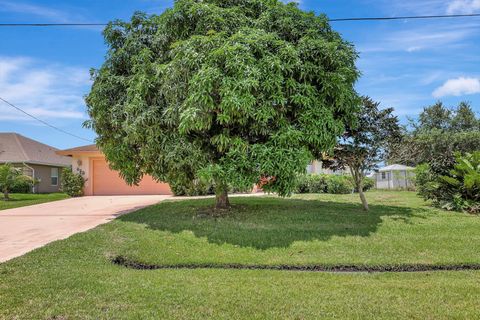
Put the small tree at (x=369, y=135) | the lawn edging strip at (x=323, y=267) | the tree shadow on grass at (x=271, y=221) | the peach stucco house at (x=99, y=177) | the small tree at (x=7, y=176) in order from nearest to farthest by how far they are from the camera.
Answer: the lawn edging strip at (x=323, y=267) < the tree shadow on grass at (x=271, y=221) < the small tree at (x=369, y=135) < the small tree at (x=7, y=176) < the peach stucco house at (x=99, y=177)

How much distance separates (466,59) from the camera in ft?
44.6

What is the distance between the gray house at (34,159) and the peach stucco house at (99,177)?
5.92 meters

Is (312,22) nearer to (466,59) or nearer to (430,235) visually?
(430,235)

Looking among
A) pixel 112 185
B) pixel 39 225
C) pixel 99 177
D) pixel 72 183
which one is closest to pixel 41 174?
pixel 99 177

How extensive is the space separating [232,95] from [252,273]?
3.50 metres

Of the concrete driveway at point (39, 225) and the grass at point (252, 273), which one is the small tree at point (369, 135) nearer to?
the grass at point (252, 273)

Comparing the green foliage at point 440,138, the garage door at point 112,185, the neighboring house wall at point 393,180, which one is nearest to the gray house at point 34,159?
the garage door at point 112,185

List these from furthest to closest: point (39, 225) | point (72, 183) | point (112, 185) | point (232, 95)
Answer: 1. point (112, 185)
2. point (72, 183)
3. point (39, 225)
4. point (232, 95)

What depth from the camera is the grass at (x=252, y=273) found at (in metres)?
A: 4.07

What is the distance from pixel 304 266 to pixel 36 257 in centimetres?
471

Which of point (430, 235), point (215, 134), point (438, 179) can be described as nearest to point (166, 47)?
point (215, 134)

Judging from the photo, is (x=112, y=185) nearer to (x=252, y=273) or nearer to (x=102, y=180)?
(x=102, y=180)

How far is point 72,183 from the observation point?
19.6 meters

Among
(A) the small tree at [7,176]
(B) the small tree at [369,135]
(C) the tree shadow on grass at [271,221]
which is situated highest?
(B) the small tree at [369,135]
